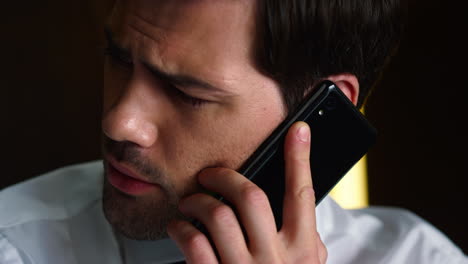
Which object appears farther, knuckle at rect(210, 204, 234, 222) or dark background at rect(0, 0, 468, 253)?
dark background at rect(0, 0, 468, 253)

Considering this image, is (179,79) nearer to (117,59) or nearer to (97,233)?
(117,59)

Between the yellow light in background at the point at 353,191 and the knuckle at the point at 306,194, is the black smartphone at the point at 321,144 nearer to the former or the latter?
the knuckle at the point at 306,194

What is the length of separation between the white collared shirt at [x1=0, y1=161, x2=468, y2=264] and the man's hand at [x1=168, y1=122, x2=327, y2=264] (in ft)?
0.79

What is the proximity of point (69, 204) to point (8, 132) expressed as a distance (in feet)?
1.68

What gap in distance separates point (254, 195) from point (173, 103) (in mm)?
204

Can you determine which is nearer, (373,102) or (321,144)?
(321,144)

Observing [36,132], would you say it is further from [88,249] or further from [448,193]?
[448,193]

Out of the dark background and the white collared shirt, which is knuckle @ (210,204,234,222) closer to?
the white collared shirt

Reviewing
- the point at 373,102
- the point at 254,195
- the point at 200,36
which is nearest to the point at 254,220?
the point at 254,195

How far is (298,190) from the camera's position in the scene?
0.96 m

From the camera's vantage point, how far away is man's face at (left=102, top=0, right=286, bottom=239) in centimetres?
91

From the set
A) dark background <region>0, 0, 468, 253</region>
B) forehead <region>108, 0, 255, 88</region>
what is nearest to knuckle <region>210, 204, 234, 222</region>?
forehead <region>108, 0, 255, 88</region>

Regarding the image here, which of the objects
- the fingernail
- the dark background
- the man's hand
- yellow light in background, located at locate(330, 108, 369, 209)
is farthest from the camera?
yellow light in background, located at locate(330, 108, 369, 209)

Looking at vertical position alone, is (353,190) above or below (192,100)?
below
